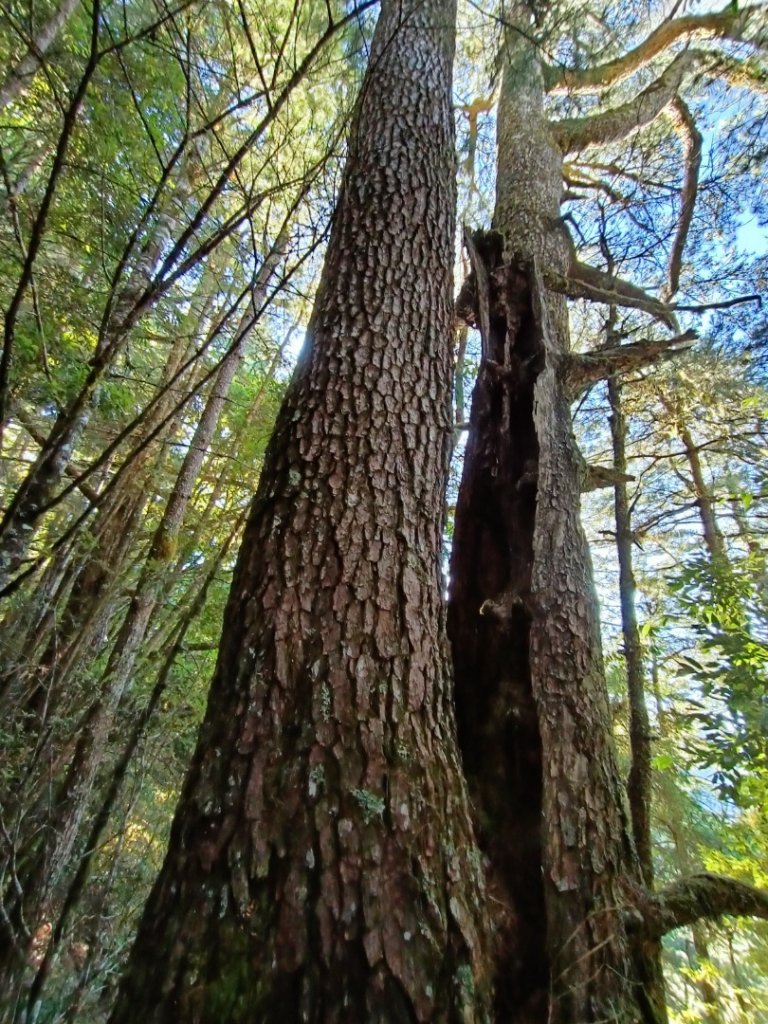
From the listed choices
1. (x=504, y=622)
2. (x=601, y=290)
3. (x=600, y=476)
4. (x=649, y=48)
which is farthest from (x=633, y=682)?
(x=649, y=48)

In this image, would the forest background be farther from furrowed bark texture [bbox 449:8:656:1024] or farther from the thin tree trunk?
furrowed bark texture [bbox 449:8:656:1024]

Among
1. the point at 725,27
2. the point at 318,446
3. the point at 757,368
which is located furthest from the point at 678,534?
the point at 318,446

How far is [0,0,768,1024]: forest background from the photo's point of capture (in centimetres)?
189

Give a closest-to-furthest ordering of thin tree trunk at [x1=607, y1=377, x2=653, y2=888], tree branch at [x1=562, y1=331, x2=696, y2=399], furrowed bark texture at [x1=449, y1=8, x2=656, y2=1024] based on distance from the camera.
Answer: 1. furrowed bark texture at [x1=449, y1=8, x2=656, y2=1024]
2. thin tree trunk at [x1=607, y1=377, x2=653, y2=888]
3. tree branch at [x1=562, y1=331, x2=696, y2=399]

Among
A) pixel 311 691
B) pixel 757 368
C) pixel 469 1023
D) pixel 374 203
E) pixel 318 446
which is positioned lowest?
pixel 469 1023

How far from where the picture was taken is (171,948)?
2.97ft

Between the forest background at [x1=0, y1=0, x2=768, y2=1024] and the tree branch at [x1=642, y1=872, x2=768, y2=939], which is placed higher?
the forest background at [x1=0, y1=0, x2=768, y2=1024]

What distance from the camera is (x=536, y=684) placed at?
60.9 inches

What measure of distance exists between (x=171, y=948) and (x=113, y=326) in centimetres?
187

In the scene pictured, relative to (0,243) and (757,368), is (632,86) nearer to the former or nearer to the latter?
(757,368)

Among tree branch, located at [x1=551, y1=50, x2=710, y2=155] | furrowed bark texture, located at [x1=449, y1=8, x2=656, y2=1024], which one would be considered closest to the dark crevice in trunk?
furrowed bark texture, located at [x1=449, y1=8, x2=656, y2=1024]

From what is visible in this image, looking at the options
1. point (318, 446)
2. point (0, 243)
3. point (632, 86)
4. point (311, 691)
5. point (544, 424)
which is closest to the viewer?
point (311, 691)

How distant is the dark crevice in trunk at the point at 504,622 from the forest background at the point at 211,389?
51 cm

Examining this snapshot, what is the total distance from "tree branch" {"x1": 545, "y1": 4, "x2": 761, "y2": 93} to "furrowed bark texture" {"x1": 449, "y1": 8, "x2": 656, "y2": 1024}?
3.00 meters
